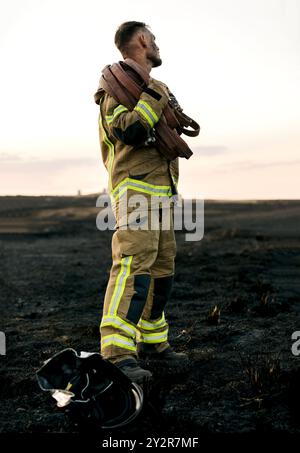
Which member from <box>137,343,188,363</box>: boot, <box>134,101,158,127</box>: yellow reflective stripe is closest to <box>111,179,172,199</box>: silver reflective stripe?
<box>134,101,158,127</box>: yellow reflective stripe

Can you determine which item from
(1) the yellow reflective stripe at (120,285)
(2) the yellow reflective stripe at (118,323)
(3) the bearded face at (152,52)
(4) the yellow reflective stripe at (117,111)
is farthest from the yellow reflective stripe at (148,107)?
(2) the yellow reflective stripe at (118,323)

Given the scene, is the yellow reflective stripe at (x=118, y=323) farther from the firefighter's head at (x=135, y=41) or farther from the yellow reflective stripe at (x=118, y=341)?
the firefighter's head at (x=135, y=41)

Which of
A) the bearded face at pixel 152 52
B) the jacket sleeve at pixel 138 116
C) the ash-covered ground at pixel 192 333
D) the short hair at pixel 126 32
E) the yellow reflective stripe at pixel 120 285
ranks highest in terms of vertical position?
the short hair at pixel 126 32

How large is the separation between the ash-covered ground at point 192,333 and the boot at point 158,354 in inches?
4.4

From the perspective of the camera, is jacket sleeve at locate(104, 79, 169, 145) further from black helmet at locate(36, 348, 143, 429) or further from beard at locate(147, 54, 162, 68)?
black helmet at locate(36, 348, 143, 429)

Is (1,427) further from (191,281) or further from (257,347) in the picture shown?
(191,281)

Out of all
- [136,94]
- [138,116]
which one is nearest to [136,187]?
[138,116]

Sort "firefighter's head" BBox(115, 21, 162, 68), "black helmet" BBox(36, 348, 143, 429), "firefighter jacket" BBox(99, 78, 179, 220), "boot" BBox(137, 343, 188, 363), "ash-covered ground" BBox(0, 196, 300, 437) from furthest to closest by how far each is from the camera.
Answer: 1. "boot" BBox(137, 343, 188, 363)
2. "firefighter's head" BBox(115, 21, 162, 68)
3. "firefighter jacket" BBox(99, 78, 179, 220)
4. "ash-covered ground" BBox(0, 196, 300, 437)
5. "black helmet" BBox(36, 348, 143, 429)

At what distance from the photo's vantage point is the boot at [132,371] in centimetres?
414

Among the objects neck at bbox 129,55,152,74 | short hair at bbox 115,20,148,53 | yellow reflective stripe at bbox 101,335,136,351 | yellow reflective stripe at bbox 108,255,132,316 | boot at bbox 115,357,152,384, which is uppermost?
short hair at bbox 115,20,148,53

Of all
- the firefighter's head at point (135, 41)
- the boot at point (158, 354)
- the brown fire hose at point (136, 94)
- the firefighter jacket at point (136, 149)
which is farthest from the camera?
the boot at point (158, 354)

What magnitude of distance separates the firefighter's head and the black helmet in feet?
8.23

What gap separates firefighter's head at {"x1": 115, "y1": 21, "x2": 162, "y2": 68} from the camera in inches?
183
